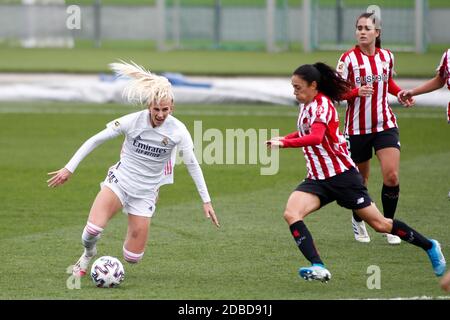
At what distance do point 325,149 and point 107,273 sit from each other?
2306 mm

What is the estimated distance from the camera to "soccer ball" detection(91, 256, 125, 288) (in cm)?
978

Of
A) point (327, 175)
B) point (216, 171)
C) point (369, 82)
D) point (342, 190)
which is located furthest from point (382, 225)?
point (216, 171)

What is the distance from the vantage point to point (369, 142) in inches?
481

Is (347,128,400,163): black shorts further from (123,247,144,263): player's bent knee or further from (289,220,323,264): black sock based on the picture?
(123,247,144,263): player's bent knee

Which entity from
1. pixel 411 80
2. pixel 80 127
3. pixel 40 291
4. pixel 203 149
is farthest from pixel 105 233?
pixel 411 80

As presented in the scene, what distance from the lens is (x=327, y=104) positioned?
1007 cm

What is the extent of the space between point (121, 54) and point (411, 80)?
1482 centimetres

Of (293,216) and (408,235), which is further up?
(293,216)

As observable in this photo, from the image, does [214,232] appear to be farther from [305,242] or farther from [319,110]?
[319,110]

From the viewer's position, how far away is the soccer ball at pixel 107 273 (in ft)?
32.1

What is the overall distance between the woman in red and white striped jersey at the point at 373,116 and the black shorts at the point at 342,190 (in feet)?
6.45

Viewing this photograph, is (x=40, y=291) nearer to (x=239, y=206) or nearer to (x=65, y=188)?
(x=239, y=206)

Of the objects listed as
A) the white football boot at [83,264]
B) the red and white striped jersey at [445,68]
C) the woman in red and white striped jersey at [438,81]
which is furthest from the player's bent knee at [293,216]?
the red and white striped jersey at [445,68]

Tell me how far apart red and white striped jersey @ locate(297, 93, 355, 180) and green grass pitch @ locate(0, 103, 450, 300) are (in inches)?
40.1
